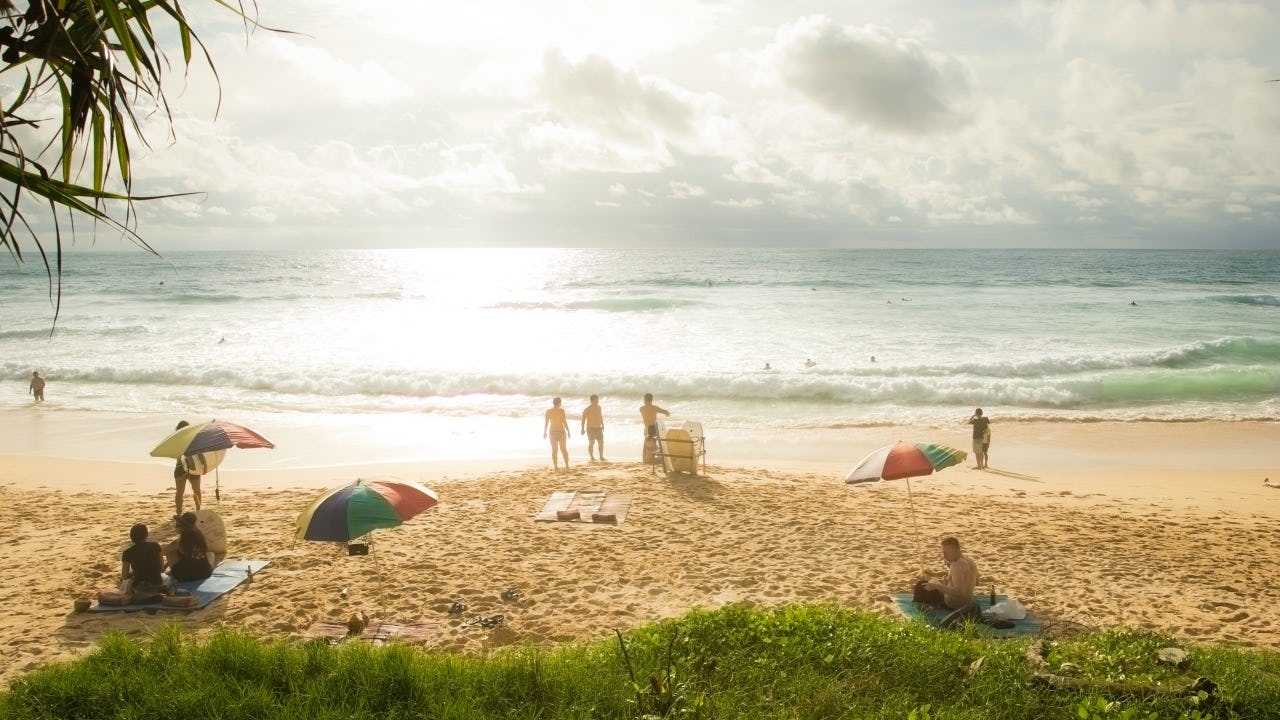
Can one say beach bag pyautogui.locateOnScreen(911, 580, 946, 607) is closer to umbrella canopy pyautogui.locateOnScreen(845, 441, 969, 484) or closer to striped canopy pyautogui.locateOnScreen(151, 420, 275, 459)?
umbrella canopy pyautogui.locateOnScreen(845, 441, 969, 484)

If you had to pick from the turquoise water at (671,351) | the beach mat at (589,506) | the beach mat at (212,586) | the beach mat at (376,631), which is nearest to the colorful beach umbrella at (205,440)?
the beach mat at (212,586)

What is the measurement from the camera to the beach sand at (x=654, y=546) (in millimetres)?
8141

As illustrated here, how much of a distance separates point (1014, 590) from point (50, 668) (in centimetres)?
897

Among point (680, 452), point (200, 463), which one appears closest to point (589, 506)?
point (680, 452)

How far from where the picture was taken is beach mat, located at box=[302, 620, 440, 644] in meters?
7.46

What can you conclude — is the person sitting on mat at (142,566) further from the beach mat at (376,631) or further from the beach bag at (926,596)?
the beach bag at (926,596)

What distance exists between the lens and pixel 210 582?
29.0 feet

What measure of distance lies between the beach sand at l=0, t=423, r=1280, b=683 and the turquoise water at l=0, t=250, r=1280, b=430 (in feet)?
19.9

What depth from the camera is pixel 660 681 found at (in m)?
4.53

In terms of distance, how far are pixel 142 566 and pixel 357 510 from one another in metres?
2.92

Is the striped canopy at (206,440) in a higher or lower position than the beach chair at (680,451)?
higher

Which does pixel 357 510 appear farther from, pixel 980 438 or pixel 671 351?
pixel 671 351

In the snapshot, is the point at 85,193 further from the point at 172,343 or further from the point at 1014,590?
the point at 172,343

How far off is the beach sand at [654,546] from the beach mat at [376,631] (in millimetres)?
95
